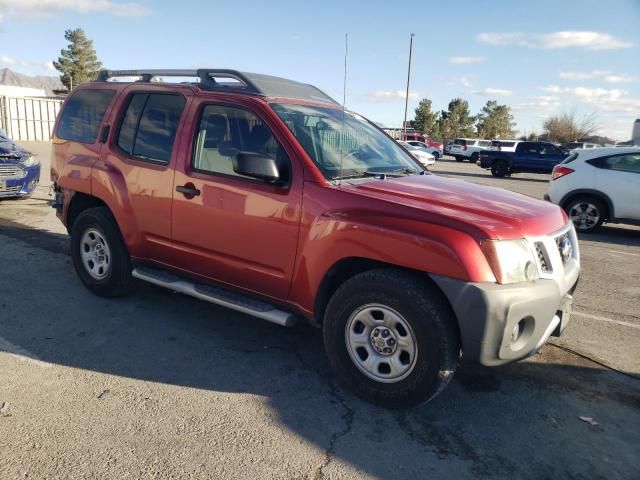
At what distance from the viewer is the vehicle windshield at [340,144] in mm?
3721

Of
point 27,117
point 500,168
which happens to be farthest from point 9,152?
point 27,117

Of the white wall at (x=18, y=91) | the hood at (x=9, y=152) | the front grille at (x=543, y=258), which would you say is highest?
the white wall at (x=18, y=91)

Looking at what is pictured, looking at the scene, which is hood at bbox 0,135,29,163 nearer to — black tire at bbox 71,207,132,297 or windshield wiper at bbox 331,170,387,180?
black tire at bbox 71,207,132,297

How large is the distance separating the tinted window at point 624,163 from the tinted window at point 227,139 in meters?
7.81

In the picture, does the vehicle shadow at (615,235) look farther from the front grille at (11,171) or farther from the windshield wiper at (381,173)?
the front grille at (11,171)

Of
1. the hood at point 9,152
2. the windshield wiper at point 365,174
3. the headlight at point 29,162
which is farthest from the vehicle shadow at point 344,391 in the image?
the headlight at point 29,162

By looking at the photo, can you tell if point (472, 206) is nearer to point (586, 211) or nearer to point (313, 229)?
point (313, 229)

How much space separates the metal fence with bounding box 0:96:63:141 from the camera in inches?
1103

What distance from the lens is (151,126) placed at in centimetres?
448

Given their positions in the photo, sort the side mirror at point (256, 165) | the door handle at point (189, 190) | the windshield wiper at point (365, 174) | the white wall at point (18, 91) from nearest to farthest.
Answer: the side mirror at point (256, 165) → the windshield wiper at point (365, 174) → the door handle at point (189, 190) → the white wall at point (18, 91)

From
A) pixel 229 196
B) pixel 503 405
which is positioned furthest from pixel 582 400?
pixel 229 196

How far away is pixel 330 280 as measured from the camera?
3.48 m

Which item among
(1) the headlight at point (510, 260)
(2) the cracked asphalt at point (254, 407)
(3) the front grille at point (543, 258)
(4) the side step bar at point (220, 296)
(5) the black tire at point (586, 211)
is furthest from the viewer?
(5) the black tire at point (586, 211)

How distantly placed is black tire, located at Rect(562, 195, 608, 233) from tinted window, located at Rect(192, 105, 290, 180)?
7.63m
